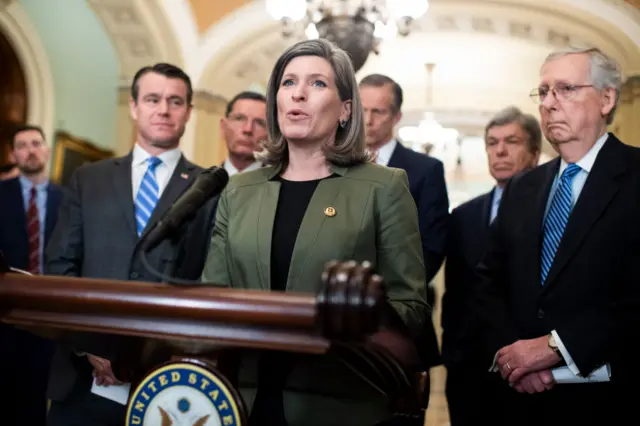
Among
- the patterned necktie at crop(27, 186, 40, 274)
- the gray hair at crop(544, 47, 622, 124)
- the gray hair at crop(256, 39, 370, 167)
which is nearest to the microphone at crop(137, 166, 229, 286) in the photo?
the gray hair at crop(256, 39, 370, 167)

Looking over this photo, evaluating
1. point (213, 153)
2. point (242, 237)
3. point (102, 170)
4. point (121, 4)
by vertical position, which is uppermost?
point (121, 4)

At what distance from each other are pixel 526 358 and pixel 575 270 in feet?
0.91

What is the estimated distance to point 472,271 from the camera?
3096mm

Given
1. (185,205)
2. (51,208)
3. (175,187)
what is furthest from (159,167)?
(51,208)

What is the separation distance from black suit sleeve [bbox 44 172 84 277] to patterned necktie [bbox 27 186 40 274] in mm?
1729

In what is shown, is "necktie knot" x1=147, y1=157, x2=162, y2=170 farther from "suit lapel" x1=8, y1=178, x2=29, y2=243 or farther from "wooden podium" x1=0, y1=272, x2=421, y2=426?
"suit lapel" x1=8, y1=178, x2=29, y2=243

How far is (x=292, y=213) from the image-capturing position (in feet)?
5.43

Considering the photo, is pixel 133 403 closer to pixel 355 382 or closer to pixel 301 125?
pixel 355 382

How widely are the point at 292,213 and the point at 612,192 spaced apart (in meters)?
0.95

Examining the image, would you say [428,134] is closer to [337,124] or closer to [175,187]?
[175,187]

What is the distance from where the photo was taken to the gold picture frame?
7.14 metres

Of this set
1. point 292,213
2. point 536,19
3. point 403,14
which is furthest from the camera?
point 536,19

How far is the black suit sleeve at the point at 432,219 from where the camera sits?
2.94 m

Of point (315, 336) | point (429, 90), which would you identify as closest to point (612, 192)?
point (315, 336)
